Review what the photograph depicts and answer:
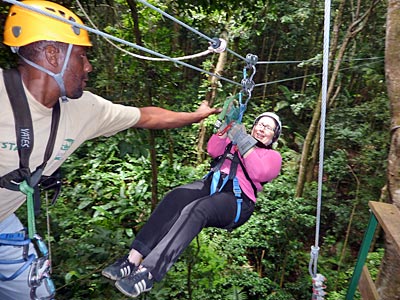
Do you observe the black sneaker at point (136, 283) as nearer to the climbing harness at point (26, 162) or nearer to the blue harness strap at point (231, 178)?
the climbing harness at point (26, 162)

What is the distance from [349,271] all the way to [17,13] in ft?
13.9

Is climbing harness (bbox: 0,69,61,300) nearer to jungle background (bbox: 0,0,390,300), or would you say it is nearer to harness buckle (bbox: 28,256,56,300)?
harness buckle (bbox: 28,256,56,300)

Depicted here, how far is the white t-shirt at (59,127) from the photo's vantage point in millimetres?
1336

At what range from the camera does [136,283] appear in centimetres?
168

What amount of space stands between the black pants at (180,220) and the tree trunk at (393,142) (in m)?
0.76

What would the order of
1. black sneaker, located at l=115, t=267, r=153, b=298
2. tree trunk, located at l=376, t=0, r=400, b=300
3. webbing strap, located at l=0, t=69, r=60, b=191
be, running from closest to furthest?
→ webbing strap, located at l=0, t=69, r=60, b=191 < black sneaker, located at l=115, t=267, r=153, b=298 < tree trunk, located at l=376, t=0, r=400, b=300

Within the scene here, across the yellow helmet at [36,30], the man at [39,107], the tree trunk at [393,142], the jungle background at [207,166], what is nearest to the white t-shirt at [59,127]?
the man at [39,107]

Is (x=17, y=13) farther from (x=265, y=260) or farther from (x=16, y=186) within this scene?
(x=265, y=260)

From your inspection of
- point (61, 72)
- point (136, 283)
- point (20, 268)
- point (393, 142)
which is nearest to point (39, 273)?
point (20, 268)

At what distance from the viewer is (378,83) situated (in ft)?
18.2

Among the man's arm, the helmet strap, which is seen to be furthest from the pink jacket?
the helmet strap

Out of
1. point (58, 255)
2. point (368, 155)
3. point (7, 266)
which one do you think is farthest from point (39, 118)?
point (368, 155)

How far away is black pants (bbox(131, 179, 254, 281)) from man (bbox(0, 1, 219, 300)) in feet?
1.63

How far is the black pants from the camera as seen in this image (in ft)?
5.77
